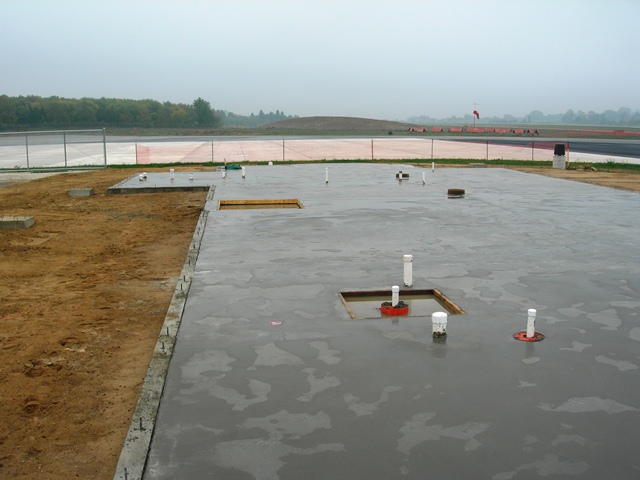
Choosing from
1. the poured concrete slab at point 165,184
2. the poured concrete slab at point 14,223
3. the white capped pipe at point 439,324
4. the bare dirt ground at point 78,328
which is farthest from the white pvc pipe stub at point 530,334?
the poured concrete slab at point 165,184

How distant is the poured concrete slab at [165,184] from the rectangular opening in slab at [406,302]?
47.9 feet

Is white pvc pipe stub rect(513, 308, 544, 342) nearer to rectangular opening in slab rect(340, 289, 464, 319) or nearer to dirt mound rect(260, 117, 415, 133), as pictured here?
rectangular opening in slab rect(340, 289, 464, 319)

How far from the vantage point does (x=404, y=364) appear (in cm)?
652

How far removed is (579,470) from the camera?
4.64 metres

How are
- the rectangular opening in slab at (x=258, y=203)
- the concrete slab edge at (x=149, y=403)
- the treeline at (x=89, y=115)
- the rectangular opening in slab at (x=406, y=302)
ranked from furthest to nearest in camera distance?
1. the treeline at (x=89, y=115)
2. the rectangular opening in slab at (x=258, y=203)
3. the rectangular opening in slab at (x=406, y=302)
4. the concrete slab edge at (x=149, y=403)

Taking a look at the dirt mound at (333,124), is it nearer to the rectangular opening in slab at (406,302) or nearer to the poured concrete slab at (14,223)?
the poured concrete slab at (14,223)

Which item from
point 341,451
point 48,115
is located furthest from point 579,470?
point 48,115

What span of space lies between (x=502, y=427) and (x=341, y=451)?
135cm

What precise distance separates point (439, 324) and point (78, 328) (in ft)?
14.8

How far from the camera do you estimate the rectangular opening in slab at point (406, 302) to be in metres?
8.41

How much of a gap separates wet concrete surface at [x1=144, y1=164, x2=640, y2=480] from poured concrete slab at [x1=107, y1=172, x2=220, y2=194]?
32.4 ft

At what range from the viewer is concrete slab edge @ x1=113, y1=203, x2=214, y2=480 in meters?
4.73

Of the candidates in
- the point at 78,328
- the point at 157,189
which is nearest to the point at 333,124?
the point at 157,189

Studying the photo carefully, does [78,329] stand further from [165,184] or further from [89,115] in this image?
[89,115]
